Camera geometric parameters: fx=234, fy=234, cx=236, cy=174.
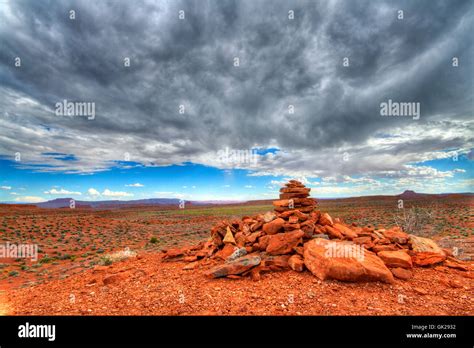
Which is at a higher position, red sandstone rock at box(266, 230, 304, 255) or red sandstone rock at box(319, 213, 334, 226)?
red sandstone rock at box(319, 213, 334, 226)

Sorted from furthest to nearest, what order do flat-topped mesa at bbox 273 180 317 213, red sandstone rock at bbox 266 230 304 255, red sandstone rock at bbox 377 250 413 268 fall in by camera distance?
1. flat-topped mesa at bbox 273 180 317 213
2. red sandstone rock at bbox 266 230 304 255
3. red sandstone rock at bbox 377 250 413 268

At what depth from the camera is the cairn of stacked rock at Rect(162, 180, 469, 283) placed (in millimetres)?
8266

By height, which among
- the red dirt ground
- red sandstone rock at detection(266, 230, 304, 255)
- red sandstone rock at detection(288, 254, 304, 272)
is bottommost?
the red dirt ground

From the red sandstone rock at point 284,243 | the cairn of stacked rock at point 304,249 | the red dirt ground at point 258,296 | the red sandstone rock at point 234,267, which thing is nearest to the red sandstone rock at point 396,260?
the cairn of stacked rock at point 304,249

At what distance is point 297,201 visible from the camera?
11.8 m

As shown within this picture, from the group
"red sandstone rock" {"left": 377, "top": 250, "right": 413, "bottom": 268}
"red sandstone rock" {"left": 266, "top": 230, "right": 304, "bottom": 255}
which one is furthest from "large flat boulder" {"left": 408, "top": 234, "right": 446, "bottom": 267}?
"red sandstone rock" {"left": 266, "top": 230, "right": 304, "bottom": 255}

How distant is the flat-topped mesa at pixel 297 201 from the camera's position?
38.5ft

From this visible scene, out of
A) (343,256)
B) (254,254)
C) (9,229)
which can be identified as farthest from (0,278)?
(9,229)

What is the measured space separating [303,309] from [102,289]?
7.35 m

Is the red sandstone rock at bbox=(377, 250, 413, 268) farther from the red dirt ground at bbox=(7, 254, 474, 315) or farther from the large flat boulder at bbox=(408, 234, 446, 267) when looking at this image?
the large flat boulder at bbox=(408, 234, 446, 267)

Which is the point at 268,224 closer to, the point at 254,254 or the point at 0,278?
the point at 254,254

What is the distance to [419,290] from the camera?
7500 millimetres

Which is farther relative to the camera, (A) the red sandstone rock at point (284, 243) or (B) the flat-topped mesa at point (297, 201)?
(B) the flat-topped mesa at point (297, 201)

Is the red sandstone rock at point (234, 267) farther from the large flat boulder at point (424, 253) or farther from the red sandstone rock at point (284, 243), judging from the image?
the large flat boulder at point (424, 253)
